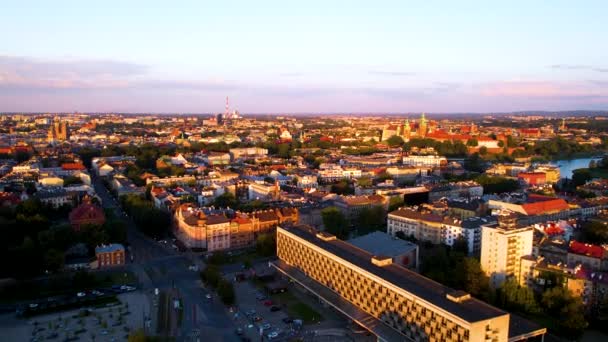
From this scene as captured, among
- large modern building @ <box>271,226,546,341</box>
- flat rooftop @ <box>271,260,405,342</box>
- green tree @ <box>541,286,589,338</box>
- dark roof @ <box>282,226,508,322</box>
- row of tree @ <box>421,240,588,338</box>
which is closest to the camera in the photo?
large modern building @ <box>271,226,546,341</box>

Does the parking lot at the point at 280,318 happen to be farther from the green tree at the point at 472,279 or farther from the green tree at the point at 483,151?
the green tree at the point at 483,151

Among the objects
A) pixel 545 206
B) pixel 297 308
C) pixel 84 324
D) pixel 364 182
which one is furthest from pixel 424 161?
pixel 84 324

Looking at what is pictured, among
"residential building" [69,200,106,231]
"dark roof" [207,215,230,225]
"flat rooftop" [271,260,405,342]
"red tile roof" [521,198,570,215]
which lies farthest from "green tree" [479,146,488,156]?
"residential building" [69,200,106,231]

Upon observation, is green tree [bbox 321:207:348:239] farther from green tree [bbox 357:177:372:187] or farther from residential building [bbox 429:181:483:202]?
green tree [bbox 357:177:372:187]

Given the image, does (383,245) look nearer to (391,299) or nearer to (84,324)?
(391,299)

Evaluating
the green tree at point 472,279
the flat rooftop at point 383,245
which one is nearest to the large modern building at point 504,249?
the green tree at point 472,279
